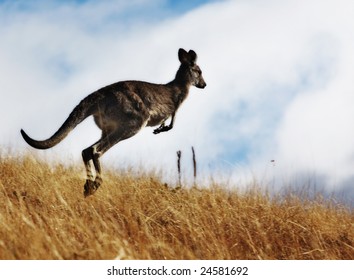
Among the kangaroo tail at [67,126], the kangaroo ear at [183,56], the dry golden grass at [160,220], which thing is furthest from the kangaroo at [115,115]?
the kangaroo ear at [183,56]

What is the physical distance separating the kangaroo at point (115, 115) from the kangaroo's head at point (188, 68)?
126 centimetres

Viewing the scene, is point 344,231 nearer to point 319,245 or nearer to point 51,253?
point 319,245

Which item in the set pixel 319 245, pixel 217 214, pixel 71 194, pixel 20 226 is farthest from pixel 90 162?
pixel 319 245

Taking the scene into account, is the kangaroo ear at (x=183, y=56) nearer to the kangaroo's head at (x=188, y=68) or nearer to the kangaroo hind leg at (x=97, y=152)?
the kangaroo's head at (x=188, y=68)

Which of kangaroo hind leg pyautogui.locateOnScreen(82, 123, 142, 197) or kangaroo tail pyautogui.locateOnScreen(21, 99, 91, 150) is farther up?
kangaroo tail pyautogui.locateOnScreen(21, 99, 91, 150)

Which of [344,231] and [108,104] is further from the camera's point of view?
[108,104]

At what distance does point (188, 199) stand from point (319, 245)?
2.24 metres

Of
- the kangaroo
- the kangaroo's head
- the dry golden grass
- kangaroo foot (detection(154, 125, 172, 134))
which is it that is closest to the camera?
the dry golden grass

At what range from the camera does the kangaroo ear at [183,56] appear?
495 inches

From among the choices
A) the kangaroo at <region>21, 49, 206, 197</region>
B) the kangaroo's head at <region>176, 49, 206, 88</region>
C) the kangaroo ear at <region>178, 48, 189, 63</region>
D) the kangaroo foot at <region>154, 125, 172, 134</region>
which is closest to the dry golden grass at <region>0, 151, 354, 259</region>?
the kangaroo at <region>21, 49, 206, 197</region>

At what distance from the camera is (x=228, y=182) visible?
405 inches

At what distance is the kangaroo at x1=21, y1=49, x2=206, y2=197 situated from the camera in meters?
9.41

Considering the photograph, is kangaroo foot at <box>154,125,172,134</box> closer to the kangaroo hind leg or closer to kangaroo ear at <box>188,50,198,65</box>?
the kangaroo hind leg

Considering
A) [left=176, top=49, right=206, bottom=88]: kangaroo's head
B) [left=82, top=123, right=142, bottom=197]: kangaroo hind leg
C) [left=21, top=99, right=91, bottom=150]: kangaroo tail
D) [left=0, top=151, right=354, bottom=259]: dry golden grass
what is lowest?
[left=0, top=151, right=354, bottom=259]: dry golden grass
